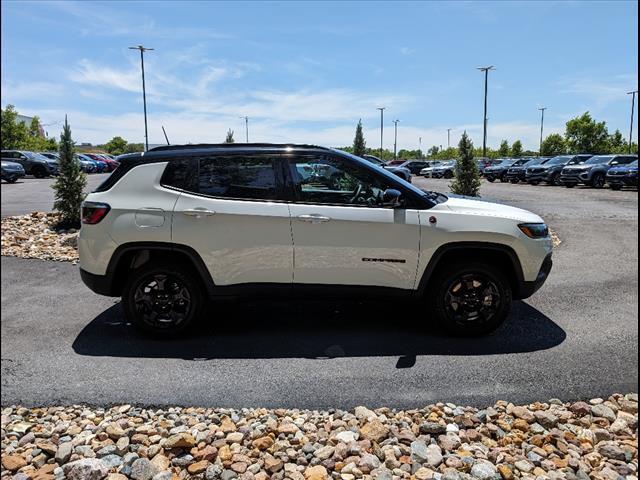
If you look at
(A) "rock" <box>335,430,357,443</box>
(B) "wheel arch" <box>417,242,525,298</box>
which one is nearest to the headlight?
(B) "wheel arch" <box>417,242,525,298</box>

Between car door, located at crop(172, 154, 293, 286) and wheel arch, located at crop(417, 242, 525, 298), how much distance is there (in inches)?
50.2

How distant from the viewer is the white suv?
4551 millimetres

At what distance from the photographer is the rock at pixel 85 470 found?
269 centimetres

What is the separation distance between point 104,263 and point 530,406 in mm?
3692

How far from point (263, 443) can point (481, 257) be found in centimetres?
278

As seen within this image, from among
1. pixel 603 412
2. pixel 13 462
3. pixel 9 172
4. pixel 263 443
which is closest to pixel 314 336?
pixel 263 443

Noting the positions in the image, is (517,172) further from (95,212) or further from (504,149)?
(504,149)

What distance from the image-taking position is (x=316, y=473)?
2.78 meters

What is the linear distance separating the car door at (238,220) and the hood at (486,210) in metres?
1.60

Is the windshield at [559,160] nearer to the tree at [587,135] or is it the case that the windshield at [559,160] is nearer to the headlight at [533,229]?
the headlight at [533,229]

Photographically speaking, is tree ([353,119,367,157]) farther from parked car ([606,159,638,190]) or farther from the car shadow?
the car shadow

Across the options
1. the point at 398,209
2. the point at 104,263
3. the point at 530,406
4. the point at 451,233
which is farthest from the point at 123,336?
the point at 530,406

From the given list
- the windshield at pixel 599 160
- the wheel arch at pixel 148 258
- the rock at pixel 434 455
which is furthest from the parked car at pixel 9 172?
the windshield at pixel 599 160

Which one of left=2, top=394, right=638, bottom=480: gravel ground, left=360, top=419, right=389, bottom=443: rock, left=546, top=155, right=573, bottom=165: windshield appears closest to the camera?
left=2, top=394, right=638, bottom=480: gravel ground
